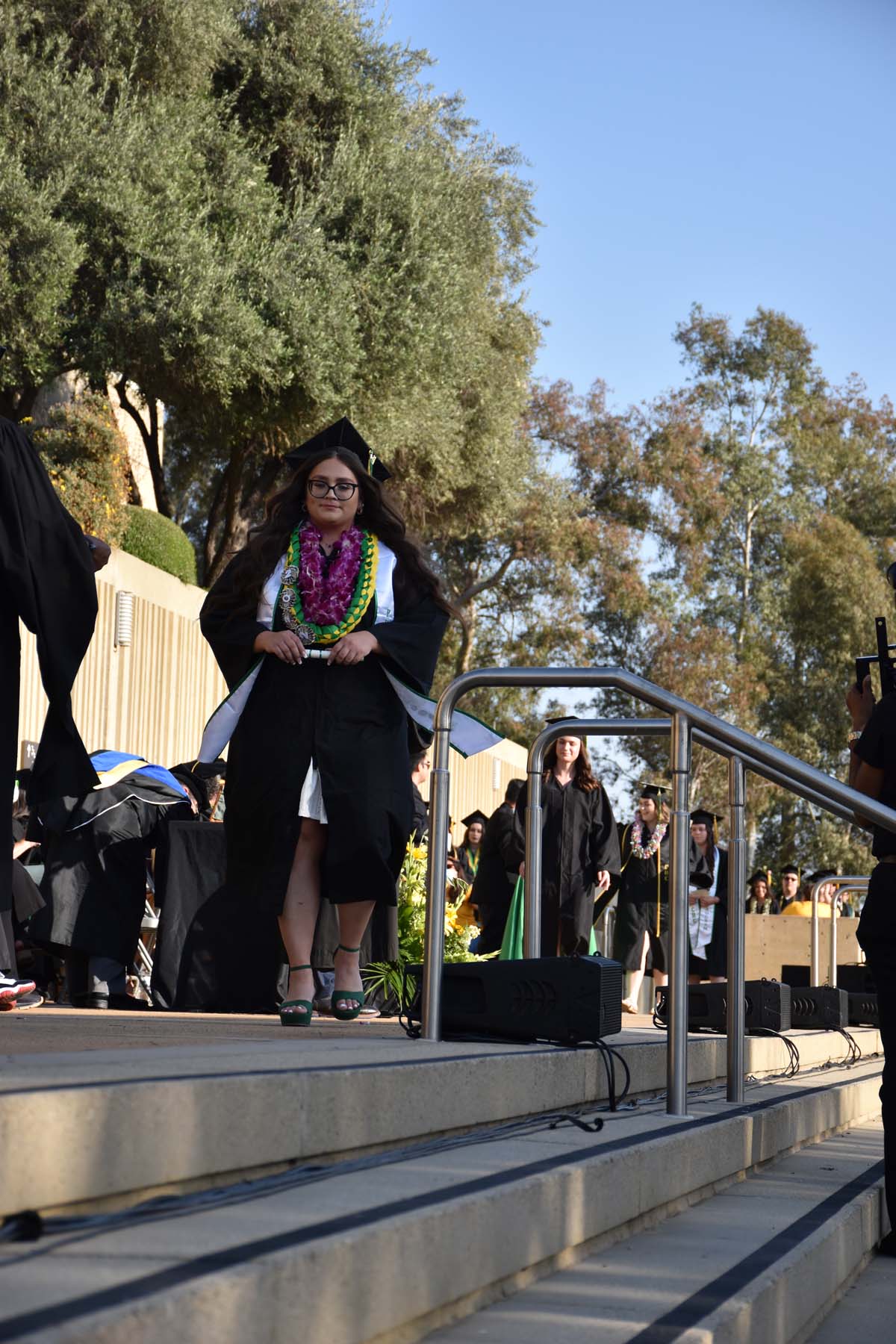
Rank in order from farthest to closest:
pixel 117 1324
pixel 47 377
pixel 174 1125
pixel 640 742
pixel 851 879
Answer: pixel 640 742 < pixel 47 377 < pixel 851 879 < pixel 174 1125 < pixel 117 1324

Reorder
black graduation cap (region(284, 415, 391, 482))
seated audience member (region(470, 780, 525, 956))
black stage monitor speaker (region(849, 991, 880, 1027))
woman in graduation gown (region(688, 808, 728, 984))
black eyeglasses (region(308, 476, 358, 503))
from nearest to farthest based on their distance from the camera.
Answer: black eyeglasses (region(308, 476, 358, 503))
black graduation cap (region(284, 415, 391, 482))
seated audience member (region(470, 780, 525, 956))
woman in graduation gown (region(688, 808, 728, 984))
black stage monitor speaker (region(849, 991, 880, 1027))

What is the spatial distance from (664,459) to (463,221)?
17387 mm

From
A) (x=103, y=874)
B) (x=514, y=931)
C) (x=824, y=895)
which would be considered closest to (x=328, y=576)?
(x=103, y=874)

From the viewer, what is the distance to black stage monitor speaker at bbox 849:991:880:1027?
11.8 meters

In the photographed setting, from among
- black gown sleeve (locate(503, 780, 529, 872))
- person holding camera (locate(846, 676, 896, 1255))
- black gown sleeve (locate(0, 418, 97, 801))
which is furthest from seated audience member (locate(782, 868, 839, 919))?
black gown sleeve (locate(0, 418, 97, 801))

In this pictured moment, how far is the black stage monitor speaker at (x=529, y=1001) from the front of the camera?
4.43m

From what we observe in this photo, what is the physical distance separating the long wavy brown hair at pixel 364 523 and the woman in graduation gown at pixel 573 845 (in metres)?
5.02

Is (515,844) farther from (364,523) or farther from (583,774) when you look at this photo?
(364,523)

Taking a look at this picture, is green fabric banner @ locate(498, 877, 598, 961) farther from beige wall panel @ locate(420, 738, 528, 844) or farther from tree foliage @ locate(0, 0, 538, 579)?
beige wall panel @ locate(420, 738, 528, 844)

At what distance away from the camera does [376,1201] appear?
2568 millimetres

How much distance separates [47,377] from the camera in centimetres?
1942

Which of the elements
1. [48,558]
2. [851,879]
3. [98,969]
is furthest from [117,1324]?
[851,879]

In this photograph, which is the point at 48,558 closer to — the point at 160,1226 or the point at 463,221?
the point at 160,1226

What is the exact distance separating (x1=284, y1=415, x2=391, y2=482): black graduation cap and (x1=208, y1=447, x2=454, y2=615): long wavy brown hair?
0.11 m
